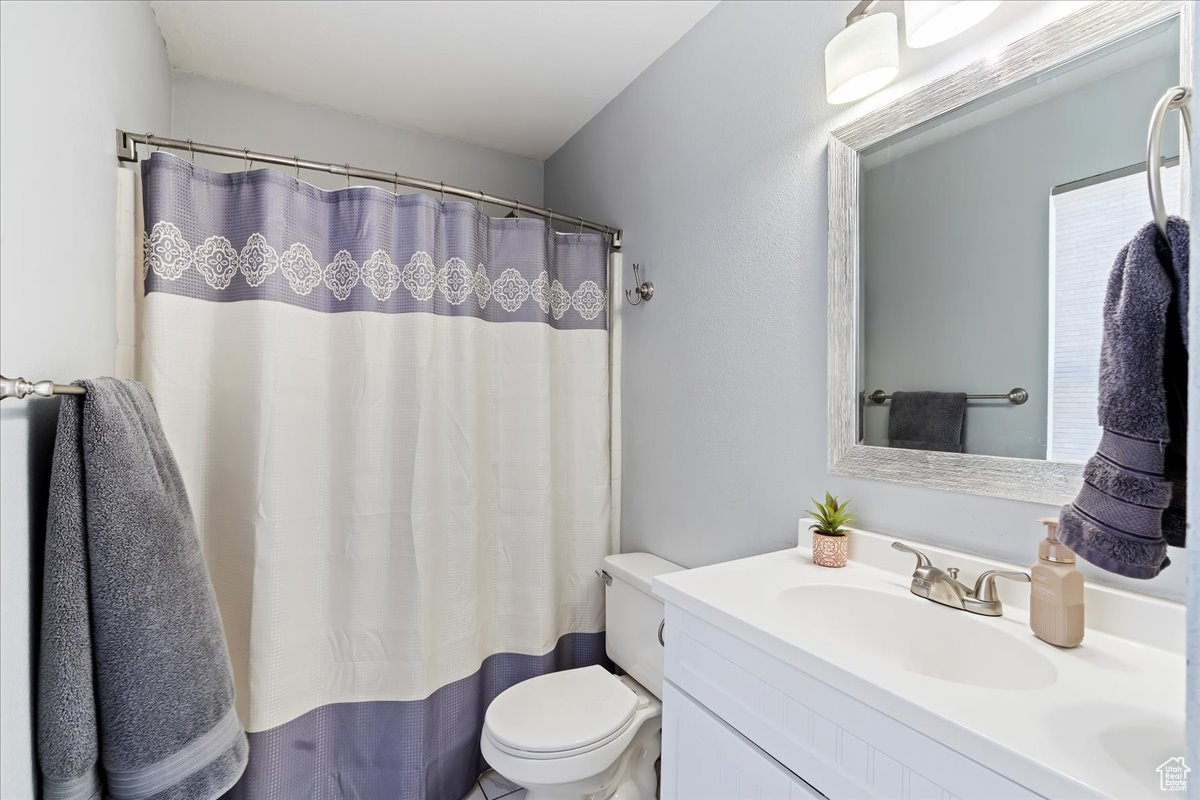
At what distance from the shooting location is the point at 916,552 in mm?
1008

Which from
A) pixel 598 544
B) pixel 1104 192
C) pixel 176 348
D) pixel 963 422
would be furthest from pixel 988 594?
pixel 176 348

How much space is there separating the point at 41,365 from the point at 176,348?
563 mm

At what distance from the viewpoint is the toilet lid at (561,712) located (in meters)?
1.35

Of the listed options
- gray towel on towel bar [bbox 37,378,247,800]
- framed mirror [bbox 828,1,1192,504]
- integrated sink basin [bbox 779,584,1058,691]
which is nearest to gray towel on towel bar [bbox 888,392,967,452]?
framed mirror [bbox 828,1,1192,504]

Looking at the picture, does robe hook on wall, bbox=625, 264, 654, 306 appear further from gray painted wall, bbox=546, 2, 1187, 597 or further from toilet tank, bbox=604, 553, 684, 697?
toilet tank, bbox=604, 553, 684, 697

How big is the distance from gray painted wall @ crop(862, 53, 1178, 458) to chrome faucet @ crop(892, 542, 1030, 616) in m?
0.22

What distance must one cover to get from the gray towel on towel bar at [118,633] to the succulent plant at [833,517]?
122cm

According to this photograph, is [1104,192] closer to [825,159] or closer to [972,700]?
[825,159]

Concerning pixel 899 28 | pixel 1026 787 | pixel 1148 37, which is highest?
pixel 899 28

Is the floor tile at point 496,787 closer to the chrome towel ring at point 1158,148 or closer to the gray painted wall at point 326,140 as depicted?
the chrome towel ring at point 1158,148

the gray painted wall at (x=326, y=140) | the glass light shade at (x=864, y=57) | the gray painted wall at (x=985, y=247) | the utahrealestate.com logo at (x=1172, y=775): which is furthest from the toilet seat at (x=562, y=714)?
the gray painted wall at (x=326, y=140)

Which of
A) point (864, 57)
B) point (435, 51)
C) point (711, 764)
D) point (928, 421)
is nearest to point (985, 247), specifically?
point (928, 421)

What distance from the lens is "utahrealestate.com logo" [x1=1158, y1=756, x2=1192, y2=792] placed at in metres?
0.49

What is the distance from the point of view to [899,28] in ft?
3.66
